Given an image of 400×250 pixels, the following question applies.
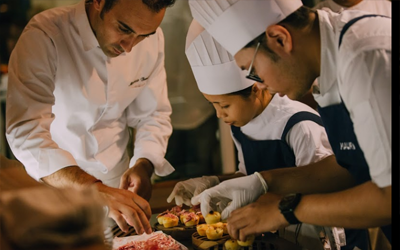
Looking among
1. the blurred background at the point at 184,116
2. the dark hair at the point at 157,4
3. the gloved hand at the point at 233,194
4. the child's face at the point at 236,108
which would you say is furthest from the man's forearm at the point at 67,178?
the dark hair at the point at 157,4

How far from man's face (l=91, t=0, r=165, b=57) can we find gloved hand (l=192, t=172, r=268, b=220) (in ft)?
2.25

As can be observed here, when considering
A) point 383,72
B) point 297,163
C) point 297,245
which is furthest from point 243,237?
point 383,72

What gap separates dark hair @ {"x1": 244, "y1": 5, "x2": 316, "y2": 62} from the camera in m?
1.56

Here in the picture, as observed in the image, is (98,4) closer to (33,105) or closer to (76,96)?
(76,96)

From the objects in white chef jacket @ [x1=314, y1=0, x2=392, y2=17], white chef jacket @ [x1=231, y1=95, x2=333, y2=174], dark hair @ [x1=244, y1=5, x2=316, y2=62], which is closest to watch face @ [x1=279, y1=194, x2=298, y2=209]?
white chef jacket @ [x1=231, y1=95, x2=333, y2=174]

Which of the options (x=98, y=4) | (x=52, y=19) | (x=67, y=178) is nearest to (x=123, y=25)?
(x=98, y=4)

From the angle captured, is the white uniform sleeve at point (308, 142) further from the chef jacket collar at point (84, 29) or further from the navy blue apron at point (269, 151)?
the chef jacket collar at point (84, 29)

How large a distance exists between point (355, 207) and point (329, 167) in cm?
46

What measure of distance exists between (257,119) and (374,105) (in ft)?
2.39

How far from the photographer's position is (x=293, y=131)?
189 cm

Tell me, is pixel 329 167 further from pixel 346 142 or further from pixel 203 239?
pixel 203 239

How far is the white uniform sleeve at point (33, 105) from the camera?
5.98ft

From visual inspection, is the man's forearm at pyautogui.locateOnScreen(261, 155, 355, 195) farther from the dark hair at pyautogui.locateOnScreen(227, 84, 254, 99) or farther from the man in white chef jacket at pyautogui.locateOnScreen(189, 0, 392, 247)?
the dark hair at pyautogui.locateOnScreen(227, 84, 254, 99)
